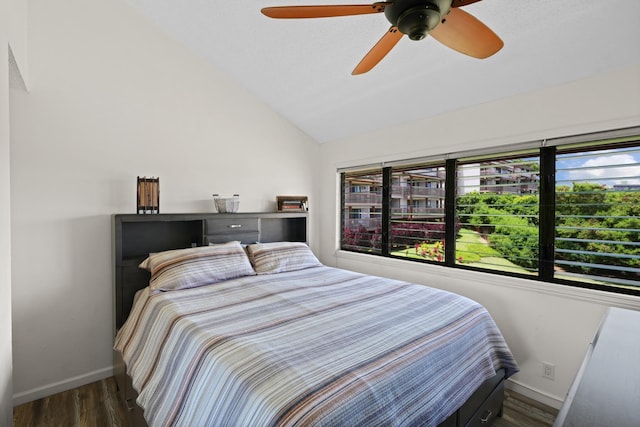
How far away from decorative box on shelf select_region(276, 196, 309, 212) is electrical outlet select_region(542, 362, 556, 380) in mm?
2578

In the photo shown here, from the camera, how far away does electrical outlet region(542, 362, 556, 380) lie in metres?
2.15

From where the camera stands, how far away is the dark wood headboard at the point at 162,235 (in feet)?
7.95

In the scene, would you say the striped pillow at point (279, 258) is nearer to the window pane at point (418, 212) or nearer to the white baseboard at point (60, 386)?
the window pane at point (418, 212)

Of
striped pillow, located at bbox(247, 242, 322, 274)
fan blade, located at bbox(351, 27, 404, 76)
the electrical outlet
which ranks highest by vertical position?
fan blade, located at bbox(351, 27, 404, 76)

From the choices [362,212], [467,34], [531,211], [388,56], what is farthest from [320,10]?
[362,212]

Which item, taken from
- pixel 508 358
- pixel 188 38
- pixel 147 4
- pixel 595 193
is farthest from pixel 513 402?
pixel 147 4

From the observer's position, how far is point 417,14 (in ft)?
3.72

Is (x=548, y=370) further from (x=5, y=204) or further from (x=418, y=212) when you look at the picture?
(x=5, y=204)

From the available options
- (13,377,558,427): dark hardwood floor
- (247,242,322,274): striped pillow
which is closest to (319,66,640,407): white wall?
(13,377,558,427): dark hardwood floor

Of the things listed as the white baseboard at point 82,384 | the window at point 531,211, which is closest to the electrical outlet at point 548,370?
the white baseboard at point 82,384

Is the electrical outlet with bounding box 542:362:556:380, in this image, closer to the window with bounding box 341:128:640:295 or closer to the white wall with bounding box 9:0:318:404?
the window with bounding box 341:128:640:295

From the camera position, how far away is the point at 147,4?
8.26 feet

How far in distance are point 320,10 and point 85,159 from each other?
7.15 feet

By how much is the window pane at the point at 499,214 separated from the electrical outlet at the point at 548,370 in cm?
64
